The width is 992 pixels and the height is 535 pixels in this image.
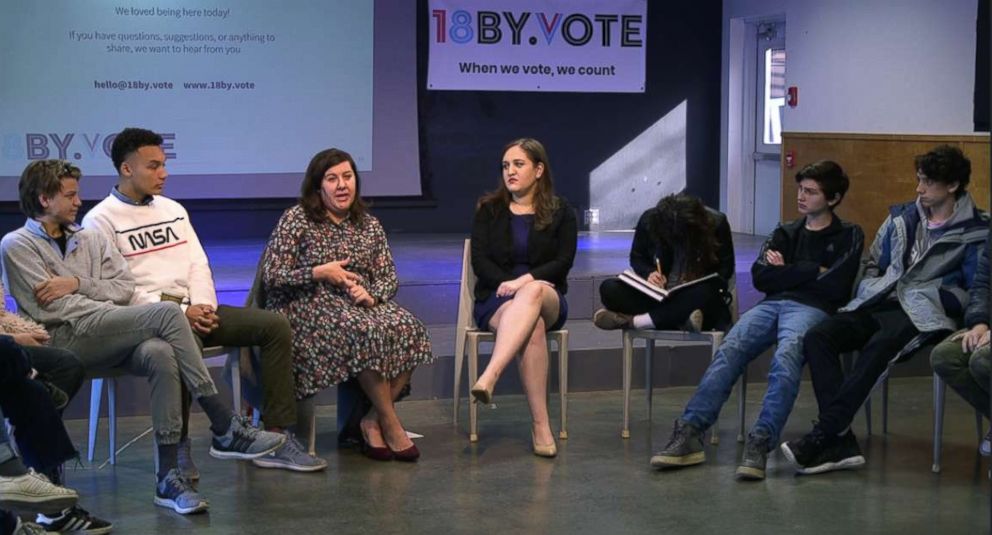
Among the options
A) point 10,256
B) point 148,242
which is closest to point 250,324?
point 148,242

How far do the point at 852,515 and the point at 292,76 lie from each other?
5.92 m

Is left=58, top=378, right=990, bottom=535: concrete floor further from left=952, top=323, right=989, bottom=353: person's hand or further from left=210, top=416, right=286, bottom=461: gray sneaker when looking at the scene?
left=952, top=323, right=989, bottom=353: person's hand

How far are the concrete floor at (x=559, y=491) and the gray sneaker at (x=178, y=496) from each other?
3 centimetres

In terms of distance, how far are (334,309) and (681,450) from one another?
127 cm

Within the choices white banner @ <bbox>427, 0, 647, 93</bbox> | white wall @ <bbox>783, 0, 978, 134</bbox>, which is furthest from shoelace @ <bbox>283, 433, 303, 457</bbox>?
white banner @ <bbox>427, 0, 647, 93</bbox>

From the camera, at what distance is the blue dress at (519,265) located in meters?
5.02

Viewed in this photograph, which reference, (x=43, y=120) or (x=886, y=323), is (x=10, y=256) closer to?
(x=886, y=323)

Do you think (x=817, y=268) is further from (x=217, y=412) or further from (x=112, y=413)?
(x=112, y=413)

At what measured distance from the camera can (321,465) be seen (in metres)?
4.53

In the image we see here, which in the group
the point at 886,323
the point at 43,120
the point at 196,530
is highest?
the point at 43,120

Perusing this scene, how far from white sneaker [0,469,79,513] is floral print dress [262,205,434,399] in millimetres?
1106

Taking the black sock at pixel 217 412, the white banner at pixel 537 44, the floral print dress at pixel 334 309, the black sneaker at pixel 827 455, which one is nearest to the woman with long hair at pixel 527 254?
the floral print dress at pixel 334 309

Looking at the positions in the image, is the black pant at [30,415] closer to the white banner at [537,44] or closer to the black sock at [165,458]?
the black sock at [165,458]

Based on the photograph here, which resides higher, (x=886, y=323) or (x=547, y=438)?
(x=886, y=323)
